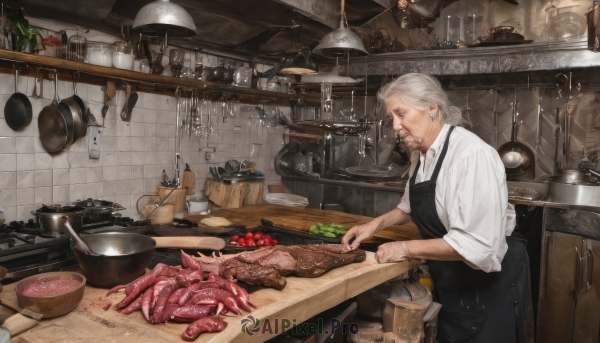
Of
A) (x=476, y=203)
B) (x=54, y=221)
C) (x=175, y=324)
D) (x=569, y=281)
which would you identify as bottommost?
(x=569, y=281)

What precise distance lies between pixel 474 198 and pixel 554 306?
8.39 ft

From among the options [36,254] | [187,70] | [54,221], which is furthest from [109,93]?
[36,254]

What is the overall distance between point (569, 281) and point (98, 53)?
14.8 feet

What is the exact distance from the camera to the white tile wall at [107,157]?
323 centimetres

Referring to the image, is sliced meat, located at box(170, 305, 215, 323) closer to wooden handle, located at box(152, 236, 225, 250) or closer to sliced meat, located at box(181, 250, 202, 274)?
sliced meat, located at box(181, 250, 202, 274)

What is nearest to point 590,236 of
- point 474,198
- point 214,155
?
point 474,198

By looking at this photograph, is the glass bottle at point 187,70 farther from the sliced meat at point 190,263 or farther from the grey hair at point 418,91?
the sliced meat at point 190,263

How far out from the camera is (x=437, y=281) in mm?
2893

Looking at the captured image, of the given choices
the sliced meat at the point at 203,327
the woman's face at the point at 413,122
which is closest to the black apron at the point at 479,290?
the woman's face at the point at 413,122

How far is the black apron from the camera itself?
268 centimetres

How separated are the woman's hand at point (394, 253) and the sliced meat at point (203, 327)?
1.21 metres

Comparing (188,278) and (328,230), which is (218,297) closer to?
(188,278)

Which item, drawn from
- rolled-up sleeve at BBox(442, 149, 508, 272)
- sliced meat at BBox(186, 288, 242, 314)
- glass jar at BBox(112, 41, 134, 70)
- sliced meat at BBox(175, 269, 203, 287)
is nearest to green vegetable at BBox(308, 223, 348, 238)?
rolled-up sleeve at BBox(442, 149, 508, 272)

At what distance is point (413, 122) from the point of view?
262 cm
